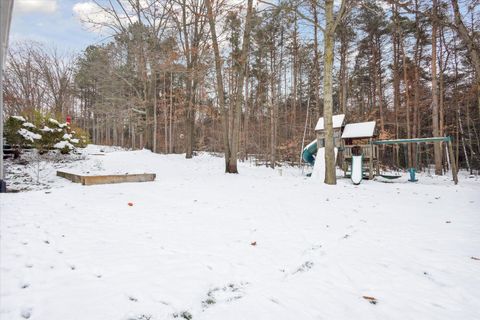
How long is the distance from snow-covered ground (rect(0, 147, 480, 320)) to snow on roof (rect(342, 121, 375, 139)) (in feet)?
24.0

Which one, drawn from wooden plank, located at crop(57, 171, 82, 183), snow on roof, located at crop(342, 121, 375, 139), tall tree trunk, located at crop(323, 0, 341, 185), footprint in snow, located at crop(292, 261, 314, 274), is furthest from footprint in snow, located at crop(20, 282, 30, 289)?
snow on roof, located at crop(342, 121, 375, 139)

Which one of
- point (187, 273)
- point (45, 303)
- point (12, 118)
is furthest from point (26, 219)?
point (12, 118)

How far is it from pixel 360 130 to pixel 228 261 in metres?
11.3

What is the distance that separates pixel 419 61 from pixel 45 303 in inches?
777

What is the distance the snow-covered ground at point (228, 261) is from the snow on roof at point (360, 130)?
24.0ft

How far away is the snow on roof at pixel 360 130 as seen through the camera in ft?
38.8

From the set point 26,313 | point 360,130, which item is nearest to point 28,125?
point 26,313

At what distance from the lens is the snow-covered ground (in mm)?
1863

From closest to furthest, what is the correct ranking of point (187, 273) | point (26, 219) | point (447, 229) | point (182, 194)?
1. point (187, 273)
2. point (26, 219)
3. point (447, 229)
4. point (182, 194)

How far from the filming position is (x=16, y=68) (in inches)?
826

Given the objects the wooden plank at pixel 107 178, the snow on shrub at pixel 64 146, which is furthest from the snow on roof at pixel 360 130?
the snow on shrub at pixel 64 146

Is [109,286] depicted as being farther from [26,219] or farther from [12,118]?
[12,118]

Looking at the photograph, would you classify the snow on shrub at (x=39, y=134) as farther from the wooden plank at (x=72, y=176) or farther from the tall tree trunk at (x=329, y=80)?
the tall tree trunk at (x=329, y=80)

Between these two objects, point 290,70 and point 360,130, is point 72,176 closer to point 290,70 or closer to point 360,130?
point 360,130
